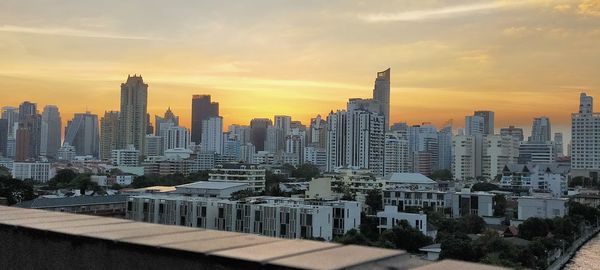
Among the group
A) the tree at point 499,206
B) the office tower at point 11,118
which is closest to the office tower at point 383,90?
the office tower at point 11,118

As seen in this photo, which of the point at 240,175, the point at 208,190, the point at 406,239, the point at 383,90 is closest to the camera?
the point at 406,239

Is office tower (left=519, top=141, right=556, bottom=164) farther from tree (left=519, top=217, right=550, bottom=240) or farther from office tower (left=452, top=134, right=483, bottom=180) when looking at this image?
tree (left=519, top=217, right=550, bottom=240)

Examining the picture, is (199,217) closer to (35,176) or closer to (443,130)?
(35,176)

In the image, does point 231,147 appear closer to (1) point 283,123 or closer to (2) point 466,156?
(1) point 283,123

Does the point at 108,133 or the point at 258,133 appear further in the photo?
the point at 258,133

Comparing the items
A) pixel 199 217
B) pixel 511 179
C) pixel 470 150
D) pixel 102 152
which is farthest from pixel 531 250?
pixel 102 152

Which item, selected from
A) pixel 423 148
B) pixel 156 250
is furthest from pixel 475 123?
pixel 156 250
